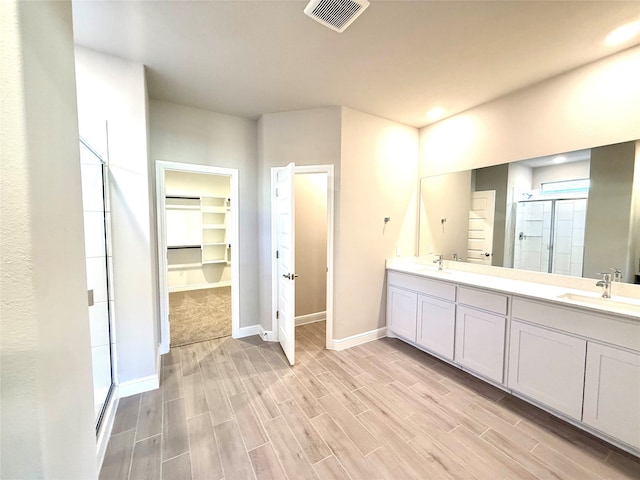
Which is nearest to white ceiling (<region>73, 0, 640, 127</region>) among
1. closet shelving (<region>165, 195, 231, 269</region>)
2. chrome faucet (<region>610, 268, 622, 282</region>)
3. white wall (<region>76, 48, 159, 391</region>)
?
white wall (<region>76, 48, 159, 391</region>)

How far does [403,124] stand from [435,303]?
229cm

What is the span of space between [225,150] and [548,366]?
12.4 ft

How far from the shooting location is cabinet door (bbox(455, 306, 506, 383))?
7.31ft

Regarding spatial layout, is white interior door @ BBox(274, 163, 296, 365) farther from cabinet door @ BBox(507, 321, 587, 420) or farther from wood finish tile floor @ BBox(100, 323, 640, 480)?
cabinet door @ BBox(507, 321, 587, 420)

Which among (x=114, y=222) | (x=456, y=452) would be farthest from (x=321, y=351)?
(x=114, y=222)

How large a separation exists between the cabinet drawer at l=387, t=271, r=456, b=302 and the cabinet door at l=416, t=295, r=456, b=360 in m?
0.07

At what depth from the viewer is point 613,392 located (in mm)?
1658

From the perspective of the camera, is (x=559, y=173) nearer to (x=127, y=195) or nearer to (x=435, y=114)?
(x=435, y=114)

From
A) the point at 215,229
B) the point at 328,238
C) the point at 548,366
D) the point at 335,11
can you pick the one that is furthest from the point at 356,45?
the point at 215,229

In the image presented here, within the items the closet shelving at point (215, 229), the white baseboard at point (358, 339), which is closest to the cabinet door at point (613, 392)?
the white baseboard at point (358, 339)

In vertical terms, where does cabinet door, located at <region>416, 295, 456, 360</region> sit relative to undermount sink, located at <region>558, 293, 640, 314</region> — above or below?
below

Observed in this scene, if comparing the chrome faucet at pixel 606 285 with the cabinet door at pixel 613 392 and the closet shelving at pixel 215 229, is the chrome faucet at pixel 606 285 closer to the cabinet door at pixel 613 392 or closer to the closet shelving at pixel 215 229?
the cabinet door at pixel 613 392

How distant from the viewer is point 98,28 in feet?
5.76

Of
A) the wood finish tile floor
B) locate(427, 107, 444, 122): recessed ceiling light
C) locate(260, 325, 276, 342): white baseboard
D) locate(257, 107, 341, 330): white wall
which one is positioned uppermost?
locate(427, 107, 444, 122): recessed ceiling light
